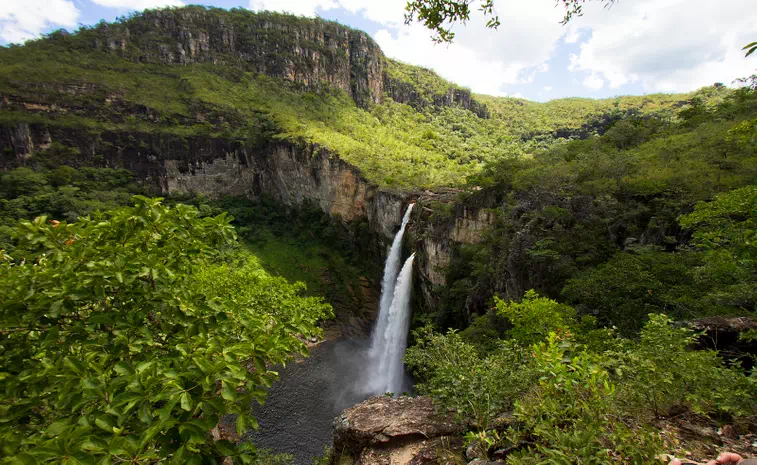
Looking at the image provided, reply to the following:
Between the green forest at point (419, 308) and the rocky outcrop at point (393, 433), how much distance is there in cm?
40

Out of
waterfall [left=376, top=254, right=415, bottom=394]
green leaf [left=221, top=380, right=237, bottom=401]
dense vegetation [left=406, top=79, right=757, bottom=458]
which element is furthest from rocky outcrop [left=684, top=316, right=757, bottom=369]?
waterfall [left=376, top=254, right=415, bottom=394]

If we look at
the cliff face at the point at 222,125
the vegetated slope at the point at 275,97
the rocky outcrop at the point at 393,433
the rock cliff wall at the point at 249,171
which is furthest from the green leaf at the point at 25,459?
the vegetated slope at the point at 275,97

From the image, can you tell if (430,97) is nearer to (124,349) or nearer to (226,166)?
(226,166)

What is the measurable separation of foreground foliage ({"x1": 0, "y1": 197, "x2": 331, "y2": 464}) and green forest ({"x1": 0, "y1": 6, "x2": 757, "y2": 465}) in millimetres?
22

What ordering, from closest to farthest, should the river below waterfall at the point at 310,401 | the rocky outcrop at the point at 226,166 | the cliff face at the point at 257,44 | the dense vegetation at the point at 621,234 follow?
the dense vegetation at the point at 621,234
the river below waterfall at the point at 310,401
the rocky outcrop at the point at 226,166
the cliff face at the point at 257,44

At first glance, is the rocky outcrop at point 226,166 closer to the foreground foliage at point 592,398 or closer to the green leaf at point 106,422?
the foreground foliage at point 592,398

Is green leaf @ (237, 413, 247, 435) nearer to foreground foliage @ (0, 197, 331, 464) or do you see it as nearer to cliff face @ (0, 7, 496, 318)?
foreground foliage @ (0, 197, 331, 464)

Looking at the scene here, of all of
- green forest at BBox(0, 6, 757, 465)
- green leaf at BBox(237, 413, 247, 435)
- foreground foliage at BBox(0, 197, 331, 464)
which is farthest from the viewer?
green forest at BBox(0, 6, 757, 465)

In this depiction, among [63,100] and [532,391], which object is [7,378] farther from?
[63,100]

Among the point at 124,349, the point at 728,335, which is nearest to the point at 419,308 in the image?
the point at 728,335

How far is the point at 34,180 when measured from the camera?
32.6 meters

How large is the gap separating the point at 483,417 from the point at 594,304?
6836 mm

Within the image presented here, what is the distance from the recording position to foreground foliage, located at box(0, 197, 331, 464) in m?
2.31

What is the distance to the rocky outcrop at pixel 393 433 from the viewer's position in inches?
212
